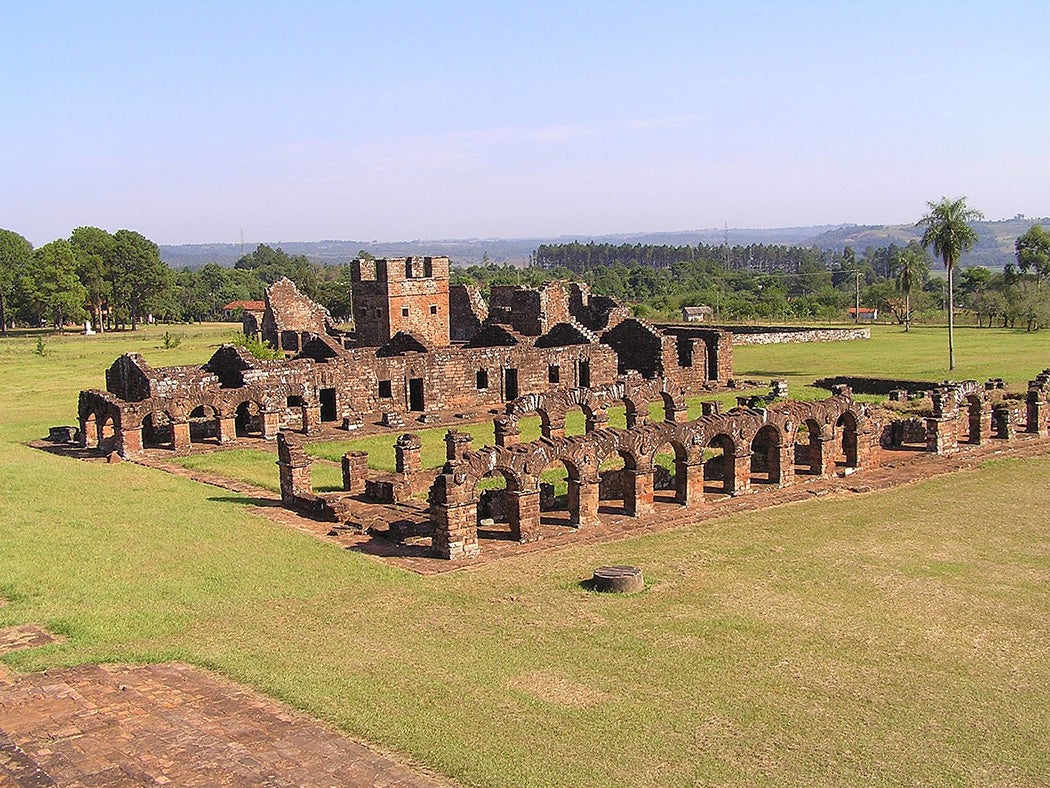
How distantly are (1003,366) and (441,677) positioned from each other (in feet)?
111

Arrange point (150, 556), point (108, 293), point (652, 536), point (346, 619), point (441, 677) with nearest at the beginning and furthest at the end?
point (441, 677) < point (346, 619) < point (150, 556) < point (652, 536) < point (108, 293)

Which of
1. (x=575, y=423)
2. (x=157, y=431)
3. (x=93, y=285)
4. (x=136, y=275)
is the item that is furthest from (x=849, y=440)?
(x=136, y=275)

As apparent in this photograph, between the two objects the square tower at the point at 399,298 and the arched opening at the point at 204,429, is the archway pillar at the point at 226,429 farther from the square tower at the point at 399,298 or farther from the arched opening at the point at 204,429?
the square tower at the point at 399,298

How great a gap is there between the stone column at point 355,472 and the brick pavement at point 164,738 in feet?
31.9

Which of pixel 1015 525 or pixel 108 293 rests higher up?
pixel 108 293

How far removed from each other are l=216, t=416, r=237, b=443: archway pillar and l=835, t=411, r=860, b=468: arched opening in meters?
15.2

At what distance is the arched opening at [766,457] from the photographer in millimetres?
20359

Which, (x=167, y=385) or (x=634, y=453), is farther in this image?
(x=167, y=385)

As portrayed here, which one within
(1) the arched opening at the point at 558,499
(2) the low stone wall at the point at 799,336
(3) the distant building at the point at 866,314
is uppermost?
(3) the distant building at the point at 866,314

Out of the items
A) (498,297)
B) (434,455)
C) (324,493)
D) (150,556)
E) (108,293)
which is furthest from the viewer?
(108,293)

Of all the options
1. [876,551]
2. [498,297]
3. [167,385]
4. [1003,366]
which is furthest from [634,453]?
[498,297]

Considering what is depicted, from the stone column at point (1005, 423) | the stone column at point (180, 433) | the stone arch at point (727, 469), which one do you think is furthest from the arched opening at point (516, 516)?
the stone column at point (1005, 423)

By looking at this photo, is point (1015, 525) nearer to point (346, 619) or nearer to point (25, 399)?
point (346, 619)

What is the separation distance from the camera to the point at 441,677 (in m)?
11.1
